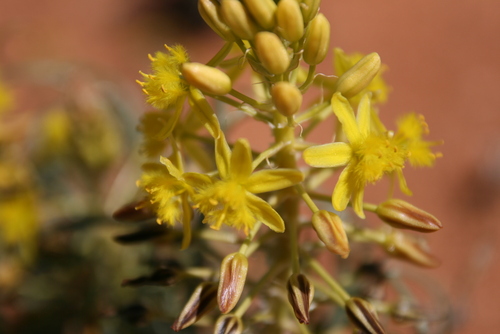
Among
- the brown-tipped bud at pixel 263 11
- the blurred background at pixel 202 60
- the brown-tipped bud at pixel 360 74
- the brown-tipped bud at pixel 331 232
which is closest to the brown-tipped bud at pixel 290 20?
the brown-tipped bud at pixel 263 11

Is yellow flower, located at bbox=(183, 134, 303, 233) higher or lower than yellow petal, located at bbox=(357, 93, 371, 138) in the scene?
Result: lower

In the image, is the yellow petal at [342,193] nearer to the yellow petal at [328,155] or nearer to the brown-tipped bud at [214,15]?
the yellow petal at [328,155]

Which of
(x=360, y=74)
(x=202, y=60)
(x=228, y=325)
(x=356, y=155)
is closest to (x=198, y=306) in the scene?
(x=228, y=325)

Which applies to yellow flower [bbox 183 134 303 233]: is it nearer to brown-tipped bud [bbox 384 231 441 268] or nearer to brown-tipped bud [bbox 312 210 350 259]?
brown-tipped bud [bbox 312 210 350 259]

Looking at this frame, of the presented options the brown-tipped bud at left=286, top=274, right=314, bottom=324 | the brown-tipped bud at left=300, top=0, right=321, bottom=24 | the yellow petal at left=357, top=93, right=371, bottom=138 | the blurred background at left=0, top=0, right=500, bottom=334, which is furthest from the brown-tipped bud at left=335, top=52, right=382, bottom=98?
the blurred background at left=0, top=0, right=500, bottom=334

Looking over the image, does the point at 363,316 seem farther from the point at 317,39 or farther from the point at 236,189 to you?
the point at 317,39

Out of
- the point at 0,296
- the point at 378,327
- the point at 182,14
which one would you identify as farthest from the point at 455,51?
→ the point at 0,296
